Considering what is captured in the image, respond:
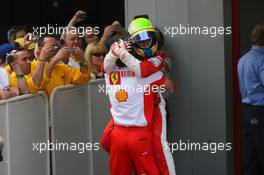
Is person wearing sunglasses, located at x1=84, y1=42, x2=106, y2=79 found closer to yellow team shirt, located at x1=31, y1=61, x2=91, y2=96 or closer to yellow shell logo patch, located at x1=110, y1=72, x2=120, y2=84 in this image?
yellow team shirt, located at x1=31, y1=61, x2=91, y2=96

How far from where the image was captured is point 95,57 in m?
7.02

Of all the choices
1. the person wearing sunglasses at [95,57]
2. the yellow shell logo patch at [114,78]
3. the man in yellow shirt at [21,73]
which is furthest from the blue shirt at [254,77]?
the man in yellow shirt at [21,73]

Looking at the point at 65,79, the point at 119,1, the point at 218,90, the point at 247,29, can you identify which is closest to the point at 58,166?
the point at 65,79

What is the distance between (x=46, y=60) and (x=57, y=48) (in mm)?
207

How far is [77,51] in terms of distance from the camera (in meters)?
6.44

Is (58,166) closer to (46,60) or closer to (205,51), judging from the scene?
(46,60)

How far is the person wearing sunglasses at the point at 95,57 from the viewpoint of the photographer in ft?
22.7

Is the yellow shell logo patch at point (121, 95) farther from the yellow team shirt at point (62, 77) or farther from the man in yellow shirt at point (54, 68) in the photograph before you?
the yellow team shirt at point (62, 77)

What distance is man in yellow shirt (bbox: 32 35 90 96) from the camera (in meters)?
5.99

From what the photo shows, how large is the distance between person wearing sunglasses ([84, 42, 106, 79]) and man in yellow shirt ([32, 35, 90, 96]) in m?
0.43

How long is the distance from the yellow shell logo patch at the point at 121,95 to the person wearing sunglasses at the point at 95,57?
145cm

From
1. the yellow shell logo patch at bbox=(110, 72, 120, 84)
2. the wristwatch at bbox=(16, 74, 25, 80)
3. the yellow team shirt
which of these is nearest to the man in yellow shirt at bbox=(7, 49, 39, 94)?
the wristwatch at bbox=(16, 74, 25, 80)

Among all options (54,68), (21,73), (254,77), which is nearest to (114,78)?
(21,73)

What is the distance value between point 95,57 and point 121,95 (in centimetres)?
167
